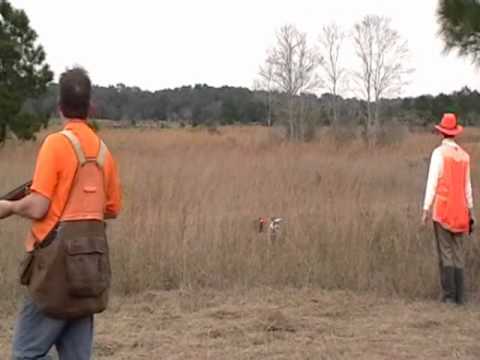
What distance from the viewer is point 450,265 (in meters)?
7.57

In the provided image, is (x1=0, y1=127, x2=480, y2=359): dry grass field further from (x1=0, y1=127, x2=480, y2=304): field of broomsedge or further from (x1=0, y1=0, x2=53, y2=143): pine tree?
(x1=0, y1=0, x2=53, y2=143): pine tree

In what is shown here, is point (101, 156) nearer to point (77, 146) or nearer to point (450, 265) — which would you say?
point (77, 146)

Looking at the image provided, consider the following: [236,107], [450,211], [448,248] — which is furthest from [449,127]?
[236,107]

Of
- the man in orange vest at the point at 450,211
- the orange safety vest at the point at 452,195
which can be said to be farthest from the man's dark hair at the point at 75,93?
the orange safety vest at the point at 452,195

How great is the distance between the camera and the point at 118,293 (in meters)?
7.51

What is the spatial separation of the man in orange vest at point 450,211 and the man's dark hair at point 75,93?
4.31 metres

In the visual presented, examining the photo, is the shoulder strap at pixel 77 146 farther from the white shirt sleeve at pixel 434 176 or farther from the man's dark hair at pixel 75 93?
the white shirt sleeve at pixel 434 176

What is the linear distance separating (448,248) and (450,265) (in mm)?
155

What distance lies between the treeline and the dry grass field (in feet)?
61.2

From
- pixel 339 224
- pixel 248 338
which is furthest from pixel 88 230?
pixel 339 224

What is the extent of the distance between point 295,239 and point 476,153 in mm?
10389

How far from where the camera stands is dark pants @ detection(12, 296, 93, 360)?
3.91 m

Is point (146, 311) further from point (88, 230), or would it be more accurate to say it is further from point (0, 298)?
point (88, 230)

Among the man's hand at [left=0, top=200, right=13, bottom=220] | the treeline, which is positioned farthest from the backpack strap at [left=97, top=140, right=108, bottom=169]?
the treeline
